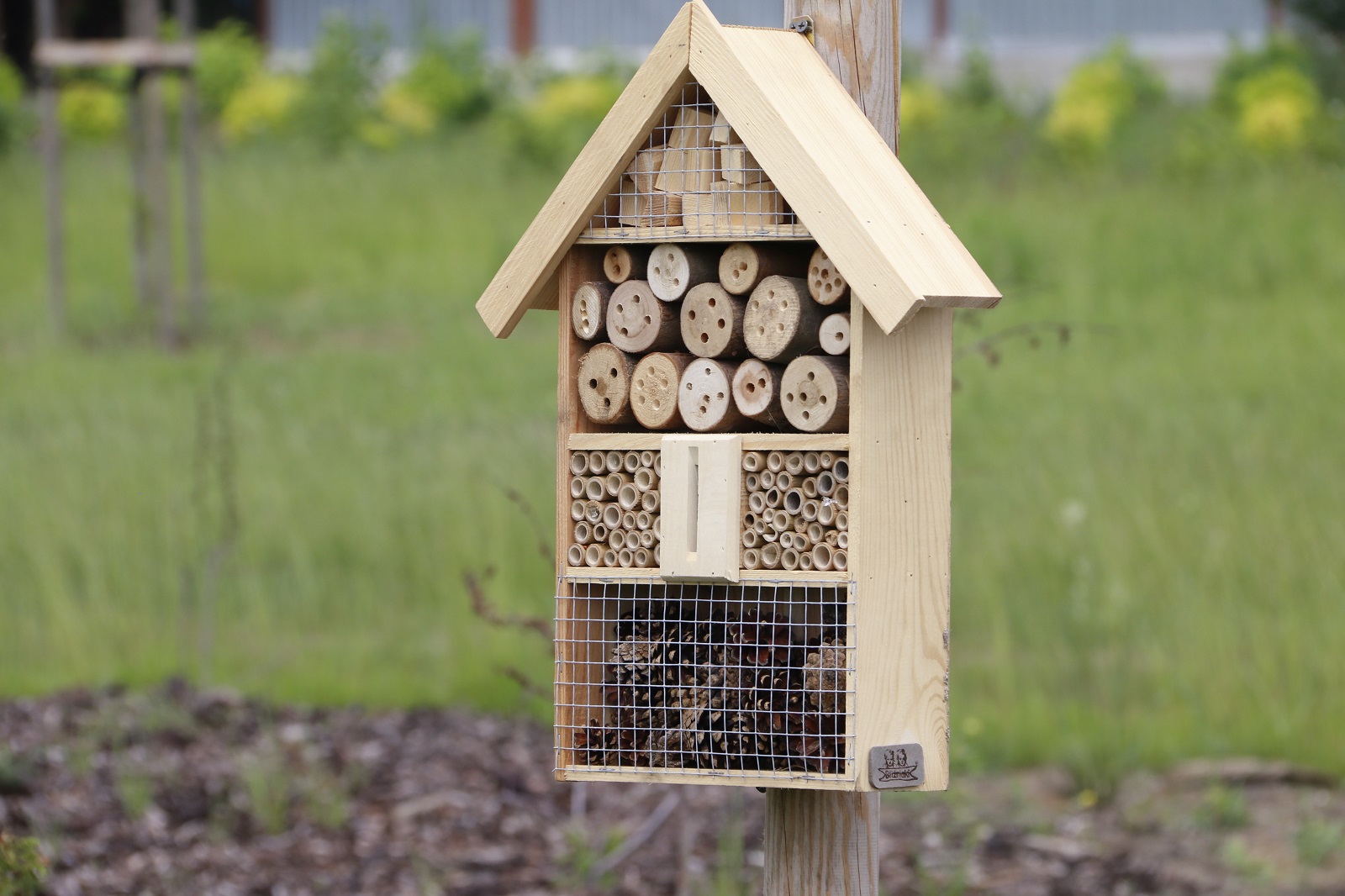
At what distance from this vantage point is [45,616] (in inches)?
250

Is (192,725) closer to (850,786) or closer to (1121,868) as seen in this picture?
(1121,868)

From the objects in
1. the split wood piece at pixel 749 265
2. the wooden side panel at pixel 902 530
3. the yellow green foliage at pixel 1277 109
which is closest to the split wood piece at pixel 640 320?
the split wood piece at pixel 749 265

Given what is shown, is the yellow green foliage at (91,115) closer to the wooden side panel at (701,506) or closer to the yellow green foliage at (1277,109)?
the yellow green foliage at (1277,109)

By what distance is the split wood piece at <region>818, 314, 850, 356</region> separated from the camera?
246 cm

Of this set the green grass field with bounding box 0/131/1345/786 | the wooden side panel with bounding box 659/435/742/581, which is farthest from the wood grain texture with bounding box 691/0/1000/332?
the green grass field with bounding box 0/131/1345/786

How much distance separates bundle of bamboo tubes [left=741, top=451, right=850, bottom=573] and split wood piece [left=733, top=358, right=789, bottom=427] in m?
0.08

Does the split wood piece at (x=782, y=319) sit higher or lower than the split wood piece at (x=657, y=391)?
higher

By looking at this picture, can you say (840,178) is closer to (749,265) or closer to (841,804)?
(749,265)

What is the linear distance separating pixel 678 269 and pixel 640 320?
11 cm

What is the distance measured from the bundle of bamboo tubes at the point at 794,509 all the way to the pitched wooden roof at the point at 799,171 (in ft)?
0.92

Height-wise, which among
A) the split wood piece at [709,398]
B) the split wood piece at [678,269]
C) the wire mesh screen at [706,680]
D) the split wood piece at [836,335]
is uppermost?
the split wood piece at [678,269]

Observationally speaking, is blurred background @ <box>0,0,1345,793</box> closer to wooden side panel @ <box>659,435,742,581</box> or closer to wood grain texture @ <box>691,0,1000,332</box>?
wooden side panel @ <box>659,435,742,581</box>

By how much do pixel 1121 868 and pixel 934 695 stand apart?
2.34 meters

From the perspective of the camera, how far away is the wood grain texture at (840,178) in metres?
2.31
